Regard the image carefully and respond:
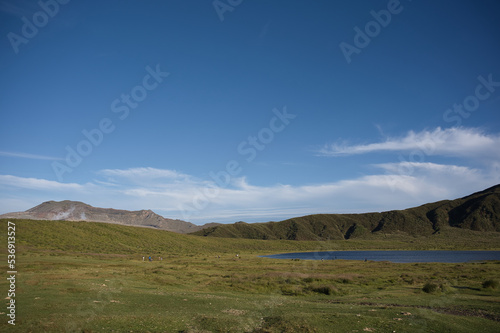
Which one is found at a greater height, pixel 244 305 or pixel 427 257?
pixel 244 305

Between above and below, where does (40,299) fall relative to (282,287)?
above

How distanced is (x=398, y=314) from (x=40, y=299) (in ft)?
81.5

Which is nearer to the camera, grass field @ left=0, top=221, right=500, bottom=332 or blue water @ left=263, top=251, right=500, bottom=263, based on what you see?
grass field @ left=0, top=221, right=500, bottom=332

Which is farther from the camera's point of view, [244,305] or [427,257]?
[427,257]

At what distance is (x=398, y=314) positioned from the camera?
21453 millimetres

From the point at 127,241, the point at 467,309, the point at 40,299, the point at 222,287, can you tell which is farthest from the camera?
the point at 127,241

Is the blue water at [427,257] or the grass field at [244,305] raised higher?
the grass field at [244,305]

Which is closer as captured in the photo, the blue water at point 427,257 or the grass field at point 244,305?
the grass field at point 244,305

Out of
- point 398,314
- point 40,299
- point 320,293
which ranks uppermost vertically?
point 40,299

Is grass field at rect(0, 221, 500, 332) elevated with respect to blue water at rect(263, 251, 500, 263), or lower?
elevated

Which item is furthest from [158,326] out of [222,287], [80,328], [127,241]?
[127,241]

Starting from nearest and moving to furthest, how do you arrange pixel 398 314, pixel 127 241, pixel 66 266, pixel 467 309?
pixel 398 314, pixel 467 309, pixel 66 266, pixel 127 241

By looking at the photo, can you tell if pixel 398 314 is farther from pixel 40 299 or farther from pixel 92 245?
pixel 92 245

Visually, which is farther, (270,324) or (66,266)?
(66,266)
